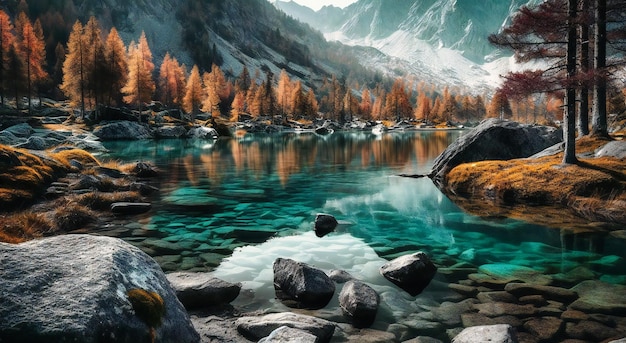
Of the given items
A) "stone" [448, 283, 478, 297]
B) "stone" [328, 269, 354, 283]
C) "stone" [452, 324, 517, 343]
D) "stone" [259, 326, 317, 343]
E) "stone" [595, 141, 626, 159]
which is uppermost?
"stone" [595, 141, 626, 159]

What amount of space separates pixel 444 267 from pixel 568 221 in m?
7.99

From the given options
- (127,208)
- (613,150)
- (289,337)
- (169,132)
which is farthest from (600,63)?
(169,132)

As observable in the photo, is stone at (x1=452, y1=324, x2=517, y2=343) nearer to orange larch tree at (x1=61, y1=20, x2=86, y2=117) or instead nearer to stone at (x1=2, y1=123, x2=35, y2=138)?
stone at (x1=2, y1=123, x2=35, y2=138)

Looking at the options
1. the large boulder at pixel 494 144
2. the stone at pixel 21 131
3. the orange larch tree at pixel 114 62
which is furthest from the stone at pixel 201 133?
the large boulder at pixel 494 144

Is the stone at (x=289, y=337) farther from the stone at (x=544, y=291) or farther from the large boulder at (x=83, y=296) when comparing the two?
the stone at (x=544, y=291)

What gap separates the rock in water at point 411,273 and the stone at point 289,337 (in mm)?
4132

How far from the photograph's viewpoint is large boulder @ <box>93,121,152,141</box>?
65213mm

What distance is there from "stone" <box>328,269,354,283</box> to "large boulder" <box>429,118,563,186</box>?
17.8m

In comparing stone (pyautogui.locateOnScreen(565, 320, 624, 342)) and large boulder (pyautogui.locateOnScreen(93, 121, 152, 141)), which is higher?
large boulder (pyautogui.locateOnScreen(93, 121, 152, 141))

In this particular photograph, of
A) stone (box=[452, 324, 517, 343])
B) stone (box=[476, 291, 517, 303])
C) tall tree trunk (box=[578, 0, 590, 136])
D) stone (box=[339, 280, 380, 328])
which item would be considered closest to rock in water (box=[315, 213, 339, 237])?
stone (box=[339, 280, 380, 328])

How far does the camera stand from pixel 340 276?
10.4 metres

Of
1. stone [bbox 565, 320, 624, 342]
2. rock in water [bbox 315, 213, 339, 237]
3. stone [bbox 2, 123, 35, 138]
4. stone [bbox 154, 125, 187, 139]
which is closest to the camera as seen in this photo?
stone [bbox 565, 320, 624, 342]

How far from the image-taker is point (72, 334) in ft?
14.7

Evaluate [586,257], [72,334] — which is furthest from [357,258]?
[72,334]
